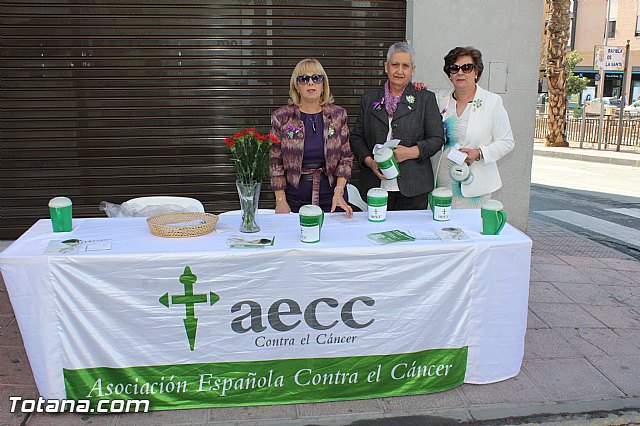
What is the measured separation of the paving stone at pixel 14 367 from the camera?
326 centimetres

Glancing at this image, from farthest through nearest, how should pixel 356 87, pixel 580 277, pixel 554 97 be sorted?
pixel 554 97
pixel 356 87
pixel 580 277

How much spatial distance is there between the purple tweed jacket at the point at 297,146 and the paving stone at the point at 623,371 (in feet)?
6.33

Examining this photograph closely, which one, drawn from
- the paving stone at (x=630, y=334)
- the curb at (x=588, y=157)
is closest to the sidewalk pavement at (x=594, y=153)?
the curb at (x=588, y=157)

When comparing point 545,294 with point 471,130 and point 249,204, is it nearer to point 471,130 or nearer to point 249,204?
point 471,130

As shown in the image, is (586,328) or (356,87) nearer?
(586,328)

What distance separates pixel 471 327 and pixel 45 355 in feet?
7.00

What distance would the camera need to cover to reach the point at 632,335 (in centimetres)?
397

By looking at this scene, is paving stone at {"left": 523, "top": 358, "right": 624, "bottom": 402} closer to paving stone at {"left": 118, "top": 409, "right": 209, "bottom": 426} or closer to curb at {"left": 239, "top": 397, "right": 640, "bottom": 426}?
curb at {"left": 239, "top": 397, "right": 640, "bottom": 426}

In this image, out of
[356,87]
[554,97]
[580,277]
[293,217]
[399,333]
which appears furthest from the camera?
[554,97]

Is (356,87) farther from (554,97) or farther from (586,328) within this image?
(554,97)

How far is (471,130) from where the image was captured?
3.85 meters

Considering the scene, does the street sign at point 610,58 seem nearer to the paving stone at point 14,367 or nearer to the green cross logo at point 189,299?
the green cross logo at point 189,299

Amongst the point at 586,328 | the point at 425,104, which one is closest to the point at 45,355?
the point at 425,104

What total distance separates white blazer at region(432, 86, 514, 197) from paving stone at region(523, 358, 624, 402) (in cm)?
117
